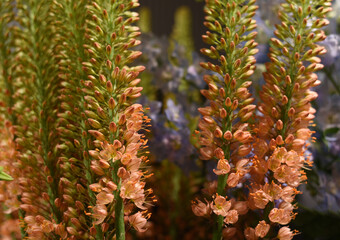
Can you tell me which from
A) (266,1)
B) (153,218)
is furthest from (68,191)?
(266,1)

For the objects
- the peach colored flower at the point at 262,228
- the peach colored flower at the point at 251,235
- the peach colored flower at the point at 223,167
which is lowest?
the peach colored flower at the point at 251,235

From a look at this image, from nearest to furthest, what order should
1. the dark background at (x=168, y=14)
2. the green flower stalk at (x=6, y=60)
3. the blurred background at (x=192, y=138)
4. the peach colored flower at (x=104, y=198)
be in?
the peach colored flower at (x=104, y=198)
the green flower stalk at (x=6, y=60)
the blurred background at (x=192, y=138)
the dark background at (x=168, y=14)

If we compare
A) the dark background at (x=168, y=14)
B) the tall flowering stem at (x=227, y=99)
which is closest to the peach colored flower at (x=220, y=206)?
the tall flowering stem at (x=227, y=99)

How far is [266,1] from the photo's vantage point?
68 centimetres

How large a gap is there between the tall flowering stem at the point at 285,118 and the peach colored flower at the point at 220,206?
0.03m

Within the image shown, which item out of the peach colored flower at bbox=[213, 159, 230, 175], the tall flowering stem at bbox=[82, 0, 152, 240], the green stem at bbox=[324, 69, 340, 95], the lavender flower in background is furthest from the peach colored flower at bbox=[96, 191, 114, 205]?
the green stem at bbox=[324, 69, 340, 95]

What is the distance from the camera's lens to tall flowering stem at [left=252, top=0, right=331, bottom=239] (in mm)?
382

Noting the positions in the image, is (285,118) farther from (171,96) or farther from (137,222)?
(171,96)

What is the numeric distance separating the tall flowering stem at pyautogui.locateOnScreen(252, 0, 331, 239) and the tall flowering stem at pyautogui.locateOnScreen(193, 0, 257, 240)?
0.06ft

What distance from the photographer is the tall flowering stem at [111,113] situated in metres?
0.35

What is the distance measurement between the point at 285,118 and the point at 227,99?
62 mm

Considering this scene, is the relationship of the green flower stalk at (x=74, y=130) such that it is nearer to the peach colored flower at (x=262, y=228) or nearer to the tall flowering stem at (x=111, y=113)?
the tall flowering stem at (x=111, y=113)

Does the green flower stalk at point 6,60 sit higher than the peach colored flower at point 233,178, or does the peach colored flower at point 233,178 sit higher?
the green flower stalk at point 6,60

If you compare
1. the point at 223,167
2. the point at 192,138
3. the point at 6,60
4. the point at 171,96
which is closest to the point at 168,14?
the point at 171,96
